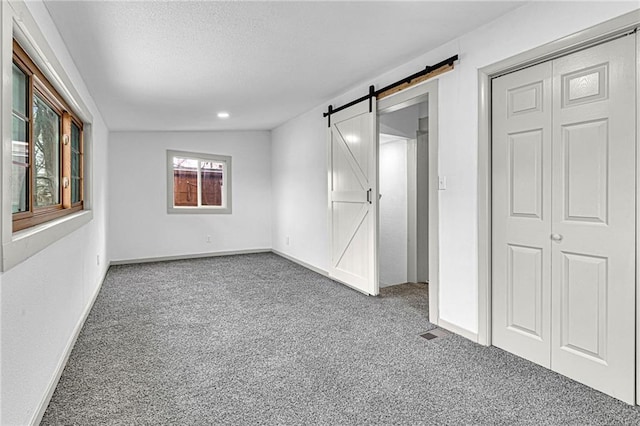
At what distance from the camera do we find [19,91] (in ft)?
6.62

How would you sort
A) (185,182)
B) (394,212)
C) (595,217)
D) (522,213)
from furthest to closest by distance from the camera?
(185,182) → (394,212) → (522,213) → (595,217)

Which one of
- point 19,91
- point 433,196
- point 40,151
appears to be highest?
point 19,91

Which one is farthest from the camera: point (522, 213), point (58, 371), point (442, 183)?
point (442, 183)

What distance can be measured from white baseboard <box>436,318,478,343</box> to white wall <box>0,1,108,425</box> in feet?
9.18

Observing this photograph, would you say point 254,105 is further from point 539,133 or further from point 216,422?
point 216,422

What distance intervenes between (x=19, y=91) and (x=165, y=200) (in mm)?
4689

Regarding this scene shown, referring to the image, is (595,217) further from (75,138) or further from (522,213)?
(75,138)

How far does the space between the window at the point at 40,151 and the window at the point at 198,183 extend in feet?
9.14

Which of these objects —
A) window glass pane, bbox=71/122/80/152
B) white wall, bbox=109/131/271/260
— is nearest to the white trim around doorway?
window glass pane, bbox=71/122/80/152

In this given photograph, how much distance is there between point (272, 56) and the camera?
10.4ft

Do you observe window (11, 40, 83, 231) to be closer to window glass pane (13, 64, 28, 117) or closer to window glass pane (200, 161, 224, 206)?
window glass pane (13, 64, 28, 117)

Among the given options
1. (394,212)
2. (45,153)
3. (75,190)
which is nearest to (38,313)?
(45,153)

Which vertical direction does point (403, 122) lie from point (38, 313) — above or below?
above

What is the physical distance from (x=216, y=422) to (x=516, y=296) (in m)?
2.12
